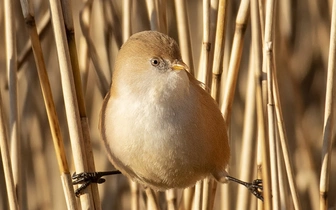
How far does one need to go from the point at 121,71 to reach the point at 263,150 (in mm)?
387

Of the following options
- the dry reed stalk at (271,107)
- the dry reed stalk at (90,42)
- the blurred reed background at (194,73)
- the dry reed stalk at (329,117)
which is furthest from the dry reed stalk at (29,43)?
the dry reed stalk at (329,117)

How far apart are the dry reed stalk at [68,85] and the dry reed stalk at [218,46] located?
43cm

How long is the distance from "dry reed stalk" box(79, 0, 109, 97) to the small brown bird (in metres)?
0.49

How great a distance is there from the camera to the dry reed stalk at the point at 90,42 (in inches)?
73.7

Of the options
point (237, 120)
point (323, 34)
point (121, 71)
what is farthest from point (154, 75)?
point (323, 34)

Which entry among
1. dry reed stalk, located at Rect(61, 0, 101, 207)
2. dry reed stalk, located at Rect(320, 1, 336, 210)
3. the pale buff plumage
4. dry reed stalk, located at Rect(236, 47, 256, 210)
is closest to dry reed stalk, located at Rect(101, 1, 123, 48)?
dry reed stalk, located at Rect(236, 47, 256, 210)

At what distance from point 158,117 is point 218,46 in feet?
0.99

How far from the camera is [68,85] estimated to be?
1.22m

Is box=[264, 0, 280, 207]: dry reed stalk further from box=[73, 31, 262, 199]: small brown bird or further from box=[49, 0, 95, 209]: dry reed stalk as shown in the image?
box=[49, 0, 95, 209]: dry reed stalk

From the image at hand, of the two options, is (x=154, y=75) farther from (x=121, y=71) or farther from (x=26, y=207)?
(x=26, y=207)

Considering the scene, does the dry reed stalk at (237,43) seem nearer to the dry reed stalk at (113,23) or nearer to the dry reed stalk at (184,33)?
the dry reed stalk at (184,33)

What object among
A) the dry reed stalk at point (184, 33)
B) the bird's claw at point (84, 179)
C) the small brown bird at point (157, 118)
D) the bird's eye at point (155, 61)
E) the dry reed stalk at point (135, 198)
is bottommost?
the dry reed stalk at point (135, 198)

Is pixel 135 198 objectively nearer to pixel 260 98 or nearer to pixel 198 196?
pixel 198 196

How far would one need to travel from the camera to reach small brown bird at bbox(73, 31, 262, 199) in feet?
4.24
